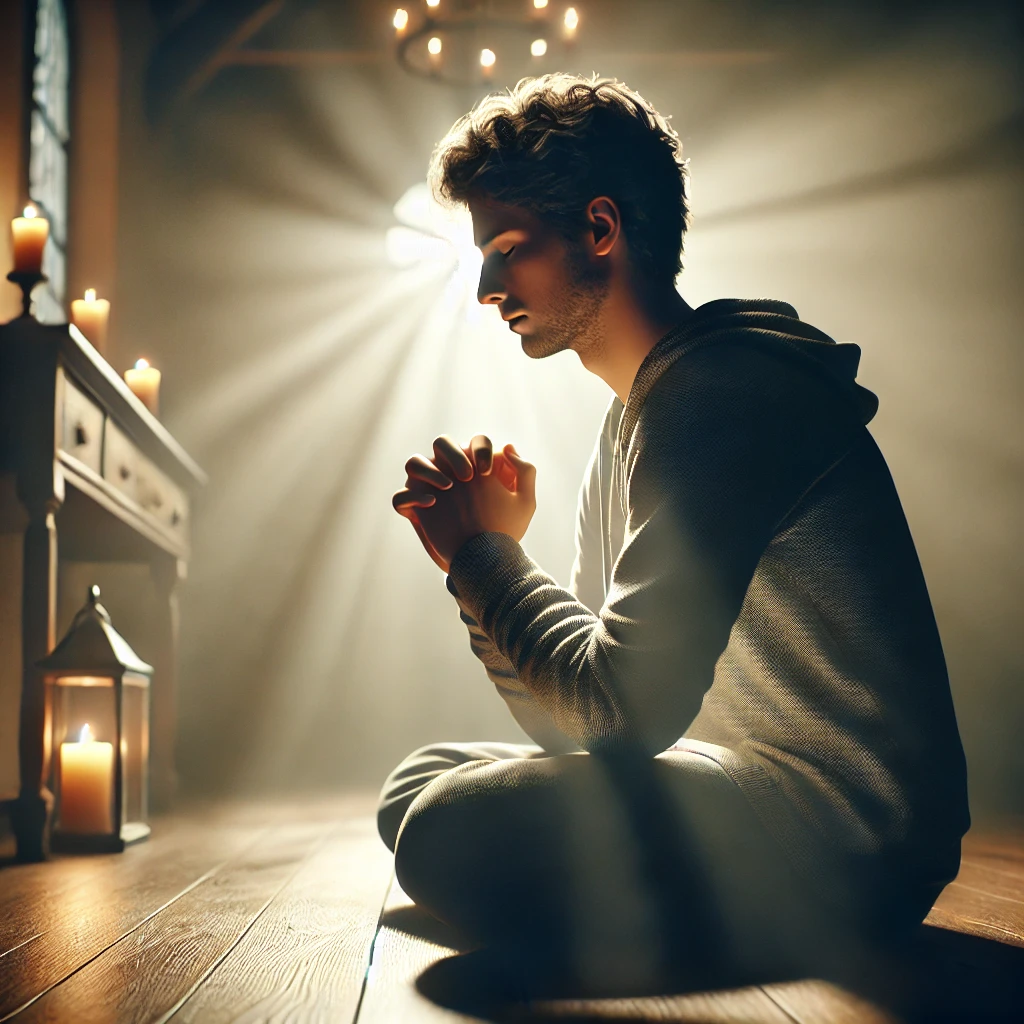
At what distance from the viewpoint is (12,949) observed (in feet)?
3.01

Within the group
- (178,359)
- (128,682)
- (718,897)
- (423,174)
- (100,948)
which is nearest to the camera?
(718,897)

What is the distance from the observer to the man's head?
1.01m

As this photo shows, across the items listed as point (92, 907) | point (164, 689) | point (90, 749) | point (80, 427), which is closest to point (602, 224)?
point (92, 907)

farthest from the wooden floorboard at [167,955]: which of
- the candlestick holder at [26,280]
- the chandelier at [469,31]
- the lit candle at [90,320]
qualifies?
the chandelier at [469,31]

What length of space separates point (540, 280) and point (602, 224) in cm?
9

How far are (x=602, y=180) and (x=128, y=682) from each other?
1.32 metres

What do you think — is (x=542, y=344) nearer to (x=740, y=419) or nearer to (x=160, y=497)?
(x=740, y=419)

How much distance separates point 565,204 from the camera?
101 centimetres

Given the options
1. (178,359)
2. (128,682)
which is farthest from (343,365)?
(128,682)

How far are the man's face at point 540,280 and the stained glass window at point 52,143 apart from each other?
2255 millimetres

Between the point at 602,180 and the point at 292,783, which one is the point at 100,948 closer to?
the point at 602,180

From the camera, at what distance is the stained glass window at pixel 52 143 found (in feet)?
9.57

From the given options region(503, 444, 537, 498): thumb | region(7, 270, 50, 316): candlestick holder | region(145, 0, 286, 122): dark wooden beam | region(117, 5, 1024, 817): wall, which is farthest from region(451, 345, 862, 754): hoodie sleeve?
region(145, 0, 286, 122): dark wooden beam

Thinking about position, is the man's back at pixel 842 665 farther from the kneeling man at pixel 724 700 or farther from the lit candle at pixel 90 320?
the lit candle at pixel 90 320
